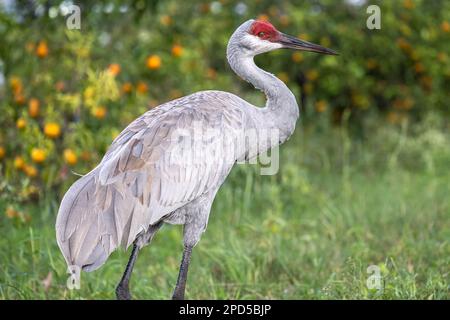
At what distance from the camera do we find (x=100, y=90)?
5750 mm

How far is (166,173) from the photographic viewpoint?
4.01m

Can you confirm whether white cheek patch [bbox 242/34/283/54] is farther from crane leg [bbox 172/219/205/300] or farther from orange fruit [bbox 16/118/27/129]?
orange fruit [bbox 16/118/27/129]

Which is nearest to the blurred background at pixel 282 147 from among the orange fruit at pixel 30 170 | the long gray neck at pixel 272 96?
the orange fruit at pixel 30 170

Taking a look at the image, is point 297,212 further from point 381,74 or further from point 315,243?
point 381,74

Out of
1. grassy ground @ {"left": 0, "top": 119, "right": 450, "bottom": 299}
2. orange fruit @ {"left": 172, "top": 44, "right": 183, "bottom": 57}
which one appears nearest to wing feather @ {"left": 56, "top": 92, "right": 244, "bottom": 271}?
grassy ground @ {"left": 0, "top": 119, "right": 450, "bottom": 299}

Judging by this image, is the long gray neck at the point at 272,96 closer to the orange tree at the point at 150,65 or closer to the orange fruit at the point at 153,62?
the orange tree at the point at 150,65

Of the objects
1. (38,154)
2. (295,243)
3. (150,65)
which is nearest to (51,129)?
(38,154)

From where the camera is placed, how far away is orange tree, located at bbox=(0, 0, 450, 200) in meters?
5.82

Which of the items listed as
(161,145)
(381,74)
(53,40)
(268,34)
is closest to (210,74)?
(53,40)

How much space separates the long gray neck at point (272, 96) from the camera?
433cm

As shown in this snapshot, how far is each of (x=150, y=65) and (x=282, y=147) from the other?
1992 mm

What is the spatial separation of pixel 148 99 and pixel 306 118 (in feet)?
8.48

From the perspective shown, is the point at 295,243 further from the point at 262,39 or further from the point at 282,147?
the point at 282,147

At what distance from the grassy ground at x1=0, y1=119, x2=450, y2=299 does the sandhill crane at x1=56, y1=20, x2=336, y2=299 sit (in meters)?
0.76
